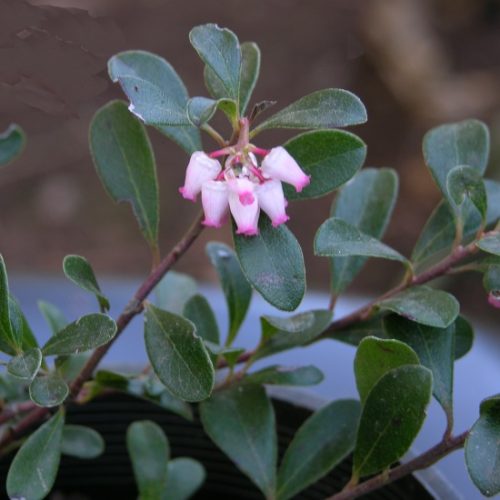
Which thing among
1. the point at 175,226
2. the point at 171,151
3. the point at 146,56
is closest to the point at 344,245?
the point at 146,56

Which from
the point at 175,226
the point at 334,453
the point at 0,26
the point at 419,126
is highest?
the point at 0,26

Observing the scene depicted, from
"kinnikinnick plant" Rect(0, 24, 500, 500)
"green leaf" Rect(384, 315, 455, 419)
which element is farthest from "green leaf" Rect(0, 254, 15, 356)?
"green leaf" Rect(384, 315, 455, 419)

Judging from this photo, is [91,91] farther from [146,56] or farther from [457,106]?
[457,106]

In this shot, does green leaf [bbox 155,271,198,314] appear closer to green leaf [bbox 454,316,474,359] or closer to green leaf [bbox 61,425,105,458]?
green leaf [bbox 61,425,105,458]

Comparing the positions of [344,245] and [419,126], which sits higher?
[344,245]

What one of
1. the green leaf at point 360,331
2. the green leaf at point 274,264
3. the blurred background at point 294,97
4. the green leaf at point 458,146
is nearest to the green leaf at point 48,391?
the green leaf at point 274,264

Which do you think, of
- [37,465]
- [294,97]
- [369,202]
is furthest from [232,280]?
[294,97]
